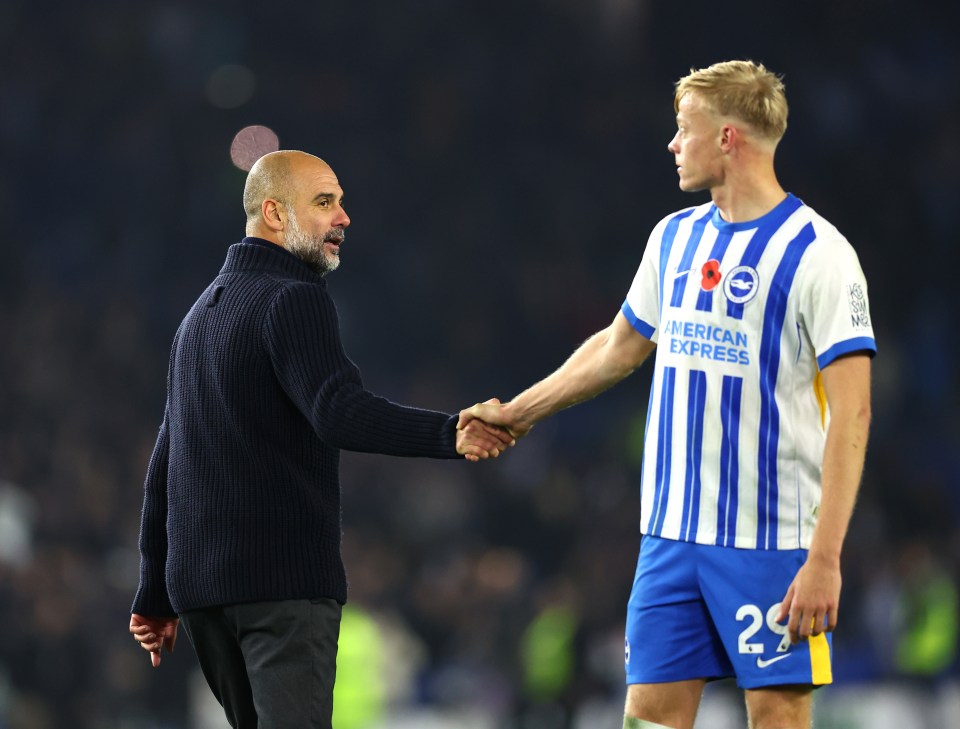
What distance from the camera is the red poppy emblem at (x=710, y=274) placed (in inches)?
128

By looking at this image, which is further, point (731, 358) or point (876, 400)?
point (876, 400)

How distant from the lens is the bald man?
335 centimetres

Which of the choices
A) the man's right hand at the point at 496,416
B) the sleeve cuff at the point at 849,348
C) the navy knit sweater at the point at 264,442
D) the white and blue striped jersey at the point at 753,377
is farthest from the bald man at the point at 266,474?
the sleeve cuff at the point at 849,348

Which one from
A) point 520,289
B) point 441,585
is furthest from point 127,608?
point 520,289

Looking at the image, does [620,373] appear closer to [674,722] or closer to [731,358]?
[731,358]

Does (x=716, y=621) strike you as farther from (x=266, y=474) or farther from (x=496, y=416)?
(x=266, y=474)

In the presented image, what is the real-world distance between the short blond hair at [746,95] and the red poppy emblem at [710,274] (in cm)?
31

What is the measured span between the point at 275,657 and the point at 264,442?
48 cm

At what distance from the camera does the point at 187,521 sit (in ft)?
11.4

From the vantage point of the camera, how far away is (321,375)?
339 cm

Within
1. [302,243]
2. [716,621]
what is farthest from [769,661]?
[302,243]

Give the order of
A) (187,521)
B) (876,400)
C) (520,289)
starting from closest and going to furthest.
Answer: (187,521), (876,400), (520,289)

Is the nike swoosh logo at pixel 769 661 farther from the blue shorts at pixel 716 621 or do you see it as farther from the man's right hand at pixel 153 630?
the man's right hand at pixel 153 630

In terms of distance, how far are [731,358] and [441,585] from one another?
6381mm
